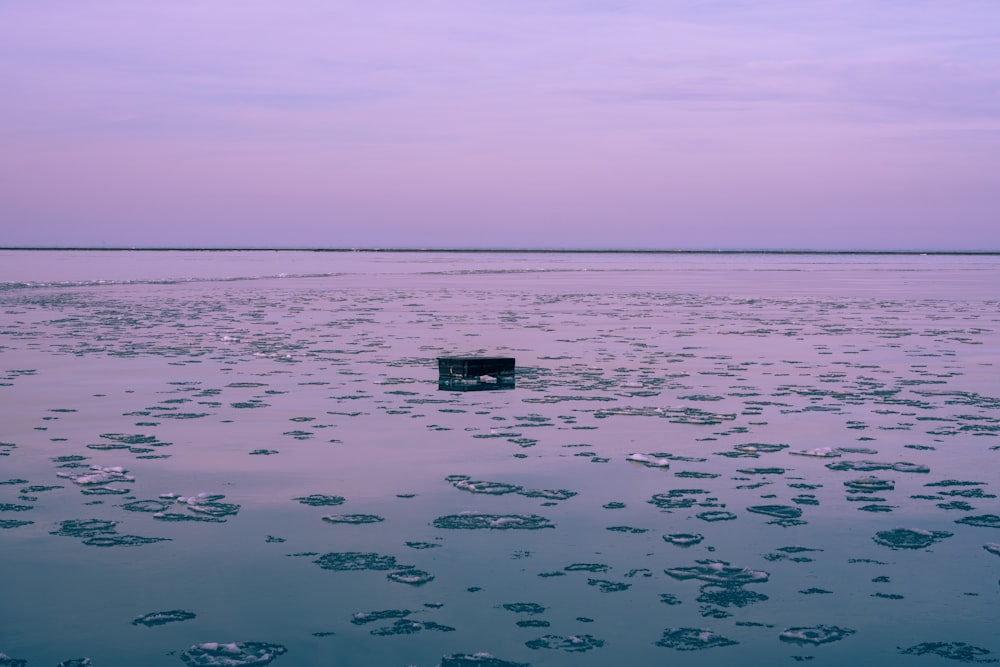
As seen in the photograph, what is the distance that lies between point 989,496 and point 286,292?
→ 3702cm

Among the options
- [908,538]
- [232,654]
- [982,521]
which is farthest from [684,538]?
[232,654]

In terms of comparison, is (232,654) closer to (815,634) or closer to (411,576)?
(411,576)

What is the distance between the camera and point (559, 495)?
8.17 metres

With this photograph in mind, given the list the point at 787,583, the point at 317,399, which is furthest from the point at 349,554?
the point at 317,399

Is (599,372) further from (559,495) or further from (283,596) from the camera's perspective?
(283,596)

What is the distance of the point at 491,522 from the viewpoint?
7.39 metres

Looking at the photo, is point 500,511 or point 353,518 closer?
point 353,518

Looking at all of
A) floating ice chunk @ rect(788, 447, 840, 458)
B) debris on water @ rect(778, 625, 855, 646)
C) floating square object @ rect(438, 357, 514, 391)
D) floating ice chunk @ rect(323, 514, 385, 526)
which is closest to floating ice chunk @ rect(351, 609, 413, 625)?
floating ice chunk @ rect(323, 514, 385, 526)

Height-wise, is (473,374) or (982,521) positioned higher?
(473,374)

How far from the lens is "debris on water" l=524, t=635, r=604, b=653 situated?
511cm

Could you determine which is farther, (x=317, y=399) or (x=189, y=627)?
(x=317, y=399)

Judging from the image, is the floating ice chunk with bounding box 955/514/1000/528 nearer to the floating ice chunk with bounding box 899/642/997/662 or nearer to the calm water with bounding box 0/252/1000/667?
the calm water with bounding box 0/252/1000/667

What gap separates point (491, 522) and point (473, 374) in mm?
7305

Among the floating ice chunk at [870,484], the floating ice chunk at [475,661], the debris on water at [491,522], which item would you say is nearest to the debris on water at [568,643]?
the floating ice chunk at [475,661]
